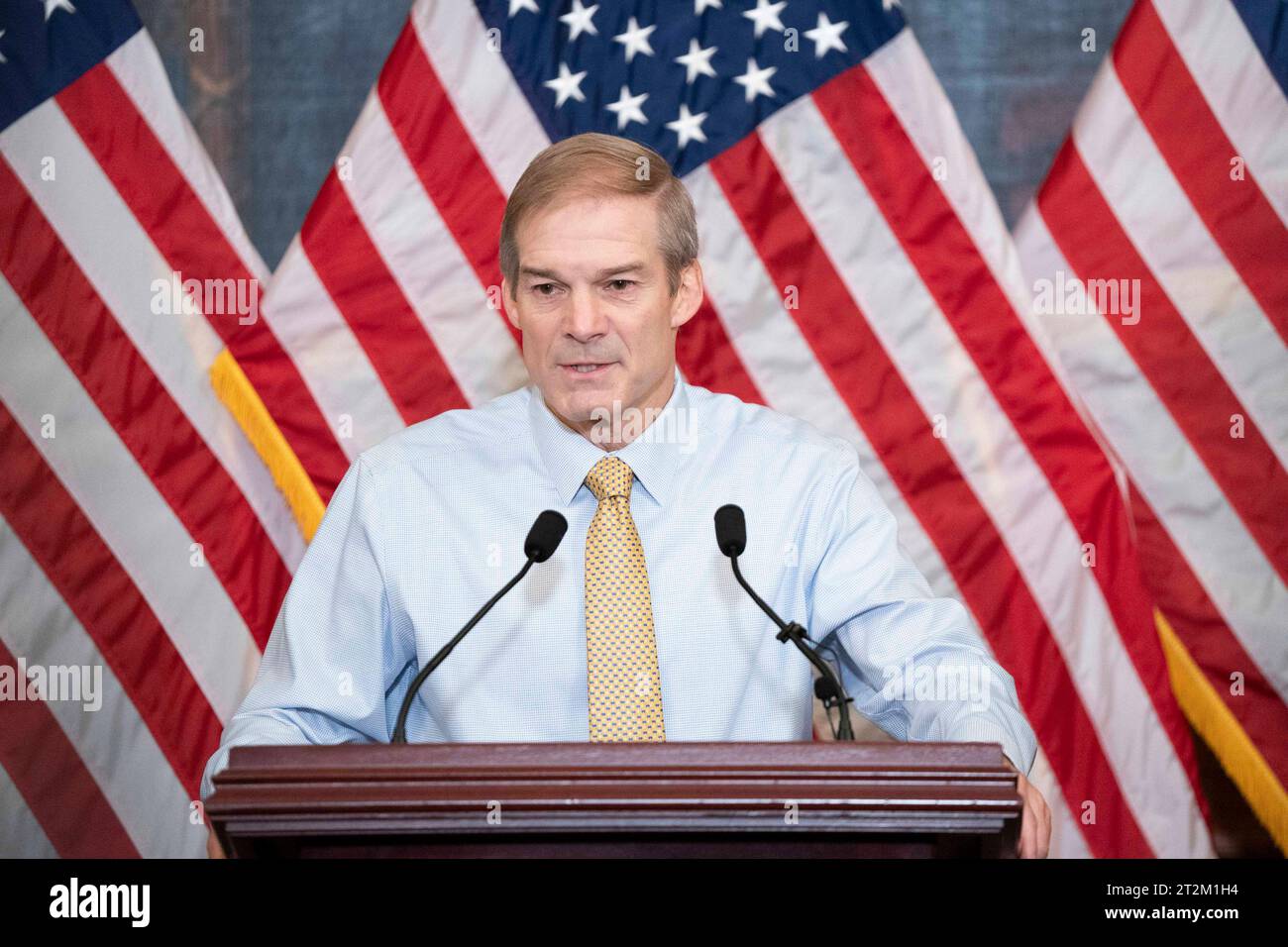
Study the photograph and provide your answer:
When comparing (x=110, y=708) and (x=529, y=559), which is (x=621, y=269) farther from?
(x=110, y=708)

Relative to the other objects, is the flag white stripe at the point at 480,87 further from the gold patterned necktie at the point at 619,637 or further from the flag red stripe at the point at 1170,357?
the gold patterned necktie at the point at 619,637

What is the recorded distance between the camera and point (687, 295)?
227cm

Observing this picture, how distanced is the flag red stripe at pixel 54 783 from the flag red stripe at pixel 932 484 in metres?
2.05

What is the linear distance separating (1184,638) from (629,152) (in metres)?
1.86

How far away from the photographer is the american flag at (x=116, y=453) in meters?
3.21

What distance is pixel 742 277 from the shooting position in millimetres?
3137

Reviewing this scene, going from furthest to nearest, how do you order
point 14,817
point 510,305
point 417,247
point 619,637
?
point 14,817 → point 417,247 → point 510,305 → point 619,637

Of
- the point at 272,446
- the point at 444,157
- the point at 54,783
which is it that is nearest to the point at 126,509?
the point at 272,446

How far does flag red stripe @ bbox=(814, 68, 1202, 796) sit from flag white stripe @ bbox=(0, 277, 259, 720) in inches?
72.0

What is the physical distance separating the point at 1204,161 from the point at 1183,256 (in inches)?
8.5

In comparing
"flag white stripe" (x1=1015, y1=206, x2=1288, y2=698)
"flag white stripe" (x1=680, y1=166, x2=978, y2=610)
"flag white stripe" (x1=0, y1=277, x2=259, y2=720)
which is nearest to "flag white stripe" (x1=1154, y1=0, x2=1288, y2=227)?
"flag white stripe" (x1=1015, y1=206, x2=1288, y2=698)

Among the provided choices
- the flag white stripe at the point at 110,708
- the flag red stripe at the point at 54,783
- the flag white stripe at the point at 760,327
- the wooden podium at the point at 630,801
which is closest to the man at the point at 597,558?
the wooden podium at the point at 630,801

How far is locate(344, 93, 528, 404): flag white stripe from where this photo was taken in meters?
3.13
